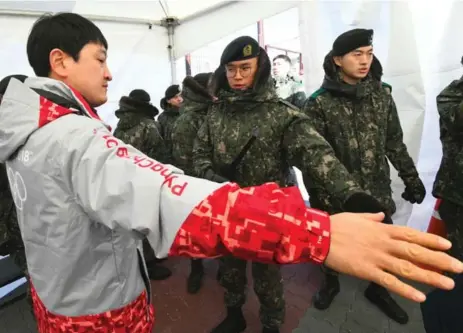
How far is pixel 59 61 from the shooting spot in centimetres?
87

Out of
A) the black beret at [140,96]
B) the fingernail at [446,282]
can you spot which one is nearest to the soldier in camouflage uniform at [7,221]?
the black beret at [140,96]

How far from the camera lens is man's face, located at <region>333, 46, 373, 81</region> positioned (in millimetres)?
2002

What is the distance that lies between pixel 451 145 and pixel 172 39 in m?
3.33

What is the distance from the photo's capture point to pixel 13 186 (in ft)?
2.93

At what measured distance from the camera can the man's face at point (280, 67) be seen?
434 centimetres

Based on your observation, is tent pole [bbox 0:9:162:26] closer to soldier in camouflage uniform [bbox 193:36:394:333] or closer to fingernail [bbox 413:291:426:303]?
soldier in camouflage uniform [bbox 193:36:394:333]

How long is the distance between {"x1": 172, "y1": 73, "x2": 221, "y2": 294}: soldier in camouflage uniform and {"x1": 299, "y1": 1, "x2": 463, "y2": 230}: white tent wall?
104 centimetres

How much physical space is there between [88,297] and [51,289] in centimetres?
10

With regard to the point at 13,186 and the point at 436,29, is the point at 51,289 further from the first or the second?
the point at 436,29

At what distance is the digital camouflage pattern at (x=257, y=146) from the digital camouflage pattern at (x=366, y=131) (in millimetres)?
398

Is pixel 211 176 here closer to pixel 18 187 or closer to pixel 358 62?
pixel 18 187

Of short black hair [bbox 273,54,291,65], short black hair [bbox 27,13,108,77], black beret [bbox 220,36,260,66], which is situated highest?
short black hair [bbox 273,54,291,65]

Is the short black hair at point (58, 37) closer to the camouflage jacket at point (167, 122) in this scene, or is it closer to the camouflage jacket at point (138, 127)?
the camouflage jacket at point (138, 127)

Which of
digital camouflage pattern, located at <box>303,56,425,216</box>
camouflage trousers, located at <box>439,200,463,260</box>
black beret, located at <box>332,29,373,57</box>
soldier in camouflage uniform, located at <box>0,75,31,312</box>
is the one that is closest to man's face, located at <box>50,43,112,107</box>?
soldier in camouflage uniform, located at <box>0,75,31,312</box>
